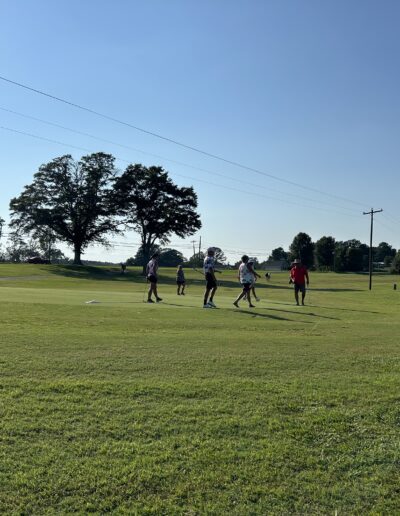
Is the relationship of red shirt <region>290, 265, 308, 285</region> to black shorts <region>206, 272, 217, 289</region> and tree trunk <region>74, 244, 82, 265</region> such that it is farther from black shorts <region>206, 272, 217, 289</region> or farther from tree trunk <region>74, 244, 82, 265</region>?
tree trunk <region>74, 244, 82, 265</region>

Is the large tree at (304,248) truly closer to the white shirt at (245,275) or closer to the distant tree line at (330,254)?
the distant tree line at (330,254)

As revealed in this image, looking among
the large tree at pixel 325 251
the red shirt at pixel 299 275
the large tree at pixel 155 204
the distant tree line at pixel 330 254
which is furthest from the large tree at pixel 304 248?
the red shirt at pixel 299 275

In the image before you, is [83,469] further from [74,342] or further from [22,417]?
[74,342]

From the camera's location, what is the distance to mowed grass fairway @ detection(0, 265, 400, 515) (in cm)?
389

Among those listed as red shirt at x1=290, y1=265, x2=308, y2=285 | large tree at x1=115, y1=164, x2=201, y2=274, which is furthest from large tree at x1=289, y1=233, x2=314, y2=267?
red shirt at x1=290, y1=265, x2=308, y2=285

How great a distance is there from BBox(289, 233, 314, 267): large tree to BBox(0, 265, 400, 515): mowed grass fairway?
141 meters

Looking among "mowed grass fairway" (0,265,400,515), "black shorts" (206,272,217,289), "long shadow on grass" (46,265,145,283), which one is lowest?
"mowed grass fairway" (0,265,400,515)

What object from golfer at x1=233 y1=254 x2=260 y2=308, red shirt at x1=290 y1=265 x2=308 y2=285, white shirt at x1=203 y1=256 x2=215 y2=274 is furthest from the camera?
red shirt at x1=290 y1=265 x2=308 y2=285

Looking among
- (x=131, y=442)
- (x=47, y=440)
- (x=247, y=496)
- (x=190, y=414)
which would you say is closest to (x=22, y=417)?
(x=47, y=440)

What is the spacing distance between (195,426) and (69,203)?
7320 cm

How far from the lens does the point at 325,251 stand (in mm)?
140125

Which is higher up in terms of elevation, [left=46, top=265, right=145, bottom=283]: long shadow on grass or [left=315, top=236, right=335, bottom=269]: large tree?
[left=315, top=236, right=335, bottom=269]: large tree

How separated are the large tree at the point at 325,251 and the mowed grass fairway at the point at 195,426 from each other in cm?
13361

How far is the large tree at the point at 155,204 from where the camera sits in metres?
78.8
